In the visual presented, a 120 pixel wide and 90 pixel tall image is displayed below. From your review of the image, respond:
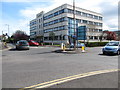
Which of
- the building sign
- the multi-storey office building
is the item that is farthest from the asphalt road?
the multi-storey office building

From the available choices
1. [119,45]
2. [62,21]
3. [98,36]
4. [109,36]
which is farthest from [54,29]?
[119,45]

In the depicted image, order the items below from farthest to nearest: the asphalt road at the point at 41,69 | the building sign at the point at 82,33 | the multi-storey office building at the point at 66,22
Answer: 1. the multi-storey office building at the point at 66,22
2. the building sign at the point at 82,33
3. the asphalt road at the point at 41,69

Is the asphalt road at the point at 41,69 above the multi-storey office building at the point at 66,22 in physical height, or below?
below

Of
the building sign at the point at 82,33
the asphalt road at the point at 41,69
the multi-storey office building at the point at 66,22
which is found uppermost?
the multi-storey office building at the point at 66,22

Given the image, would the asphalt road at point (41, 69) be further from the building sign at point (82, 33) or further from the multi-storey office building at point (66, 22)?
the multi-storey office building at point (66, 22)

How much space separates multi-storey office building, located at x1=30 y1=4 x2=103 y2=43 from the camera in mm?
45281

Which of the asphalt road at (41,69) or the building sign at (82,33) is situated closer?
the asphalt road at (41,69)

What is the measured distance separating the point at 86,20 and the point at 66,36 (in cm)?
1435

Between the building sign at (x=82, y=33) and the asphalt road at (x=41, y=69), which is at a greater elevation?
the building sign at (x=82, y=33)

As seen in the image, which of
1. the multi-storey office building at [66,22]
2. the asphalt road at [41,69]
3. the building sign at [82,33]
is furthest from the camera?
the multi-storey office building at [66,22]

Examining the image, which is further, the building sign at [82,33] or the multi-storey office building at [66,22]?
the multi-storey office building at [66,22]

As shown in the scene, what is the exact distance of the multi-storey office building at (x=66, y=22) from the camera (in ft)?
149

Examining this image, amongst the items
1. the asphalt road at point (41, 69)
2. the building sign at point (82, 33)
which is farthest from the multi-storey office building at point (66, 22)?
the asphalt road at point (41, 69)

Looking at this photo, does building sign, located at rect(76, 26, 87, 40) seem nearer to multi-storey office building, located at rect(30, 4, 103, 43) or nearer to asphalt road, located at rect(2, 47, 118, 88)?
asphalt road, located at rect(2, 47, 118, 88)
